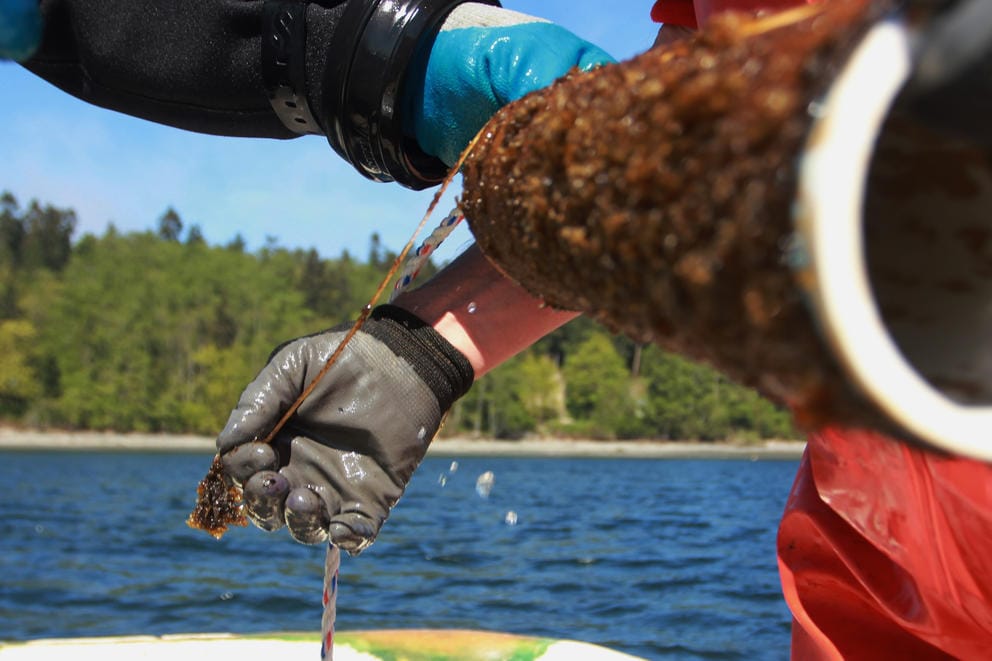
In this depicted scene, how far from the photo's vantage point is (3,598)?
9.22 metres

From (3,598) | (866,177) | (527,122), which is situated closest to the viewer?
(866,177)

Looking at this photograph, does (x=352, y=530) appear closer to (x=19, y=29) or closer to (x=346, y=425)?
(x=346, y=425)

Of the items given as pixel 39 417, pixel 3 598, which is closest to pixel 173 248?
pixel 39 417

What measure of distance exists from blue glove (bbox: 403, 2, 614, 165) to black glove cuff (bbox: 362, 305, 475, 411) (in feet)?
1.17

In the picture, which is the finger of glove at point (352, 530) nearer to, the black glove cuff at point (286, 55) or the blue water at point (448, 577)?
the black glove cuff at point (286, 55)

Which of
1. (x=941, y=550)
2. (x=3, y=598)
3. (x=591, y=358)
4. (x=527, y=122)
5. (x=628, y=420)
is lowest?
(x=3, y=598)

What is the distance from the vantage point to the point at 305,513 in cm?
166

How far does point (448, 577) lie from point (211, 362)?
56369mm

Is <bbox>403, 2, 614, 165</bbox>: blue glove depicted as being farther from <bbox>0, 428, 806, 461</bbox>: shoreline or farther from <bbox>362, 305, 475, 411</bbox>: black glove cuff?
<bbox>0, 428, 806, 461</bbox>: shoreline

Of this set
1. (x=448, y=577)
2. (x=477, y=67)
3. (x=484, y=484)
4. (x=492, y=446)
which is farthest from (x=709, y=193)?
(x=492, y=446)

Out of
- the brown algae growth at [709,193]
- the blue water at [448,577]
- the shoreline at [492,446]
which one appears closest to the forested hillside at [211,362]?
the shoreline at [492,446]

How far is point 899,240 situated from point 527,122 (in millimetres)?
488

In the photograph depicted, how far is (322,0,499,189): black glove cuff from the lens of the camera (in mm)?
1676

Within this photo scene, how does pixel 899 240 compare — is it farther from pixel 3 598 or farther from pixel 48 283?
pixel 48 283
